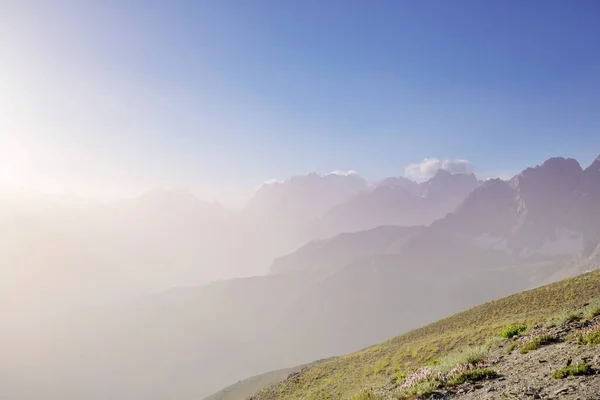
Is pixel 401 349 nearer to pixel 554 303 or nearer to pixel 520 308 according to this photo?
pixel 520 308

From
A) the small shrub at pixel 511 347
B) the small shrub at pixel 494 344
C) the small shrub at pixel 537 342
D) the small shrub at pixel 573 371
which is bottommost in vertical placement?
the small shrub at pixel 494 344

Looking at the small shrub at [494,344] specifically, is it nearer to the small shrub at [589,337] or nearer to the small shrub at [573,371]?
the small shrub at [589,337]

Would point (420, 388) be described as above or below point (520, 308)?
above

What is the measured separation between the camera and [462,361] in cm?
1352

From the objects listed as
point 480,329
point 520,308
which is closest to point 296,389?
point 480,329

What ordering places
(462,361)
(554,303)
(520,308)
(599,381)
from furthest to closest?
(520,308), (554,303), (462,361), (599,381)

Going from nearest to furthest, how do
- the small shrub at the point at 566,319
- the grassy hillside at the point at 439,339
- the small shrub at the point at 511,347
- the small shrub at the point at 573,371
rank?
the small shrub at the point at 573,371, the small shrub at the point at 511,347, the small shrub at the point at 566,319, the grassy hillside at the point at 439,339

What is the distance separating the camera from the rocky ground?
8352mm

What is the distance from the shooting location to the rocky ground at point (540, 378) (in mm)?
8352

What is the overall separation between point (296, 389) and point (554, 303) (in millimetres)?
26860

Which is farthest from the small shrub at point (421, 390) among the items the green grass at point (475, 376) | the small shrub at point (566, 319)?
the small shrub at point (566, 319)

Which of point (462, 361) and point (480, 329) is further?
point (480, 329)

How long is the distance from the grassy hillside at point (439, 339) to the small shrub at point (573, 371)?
55.8 feet

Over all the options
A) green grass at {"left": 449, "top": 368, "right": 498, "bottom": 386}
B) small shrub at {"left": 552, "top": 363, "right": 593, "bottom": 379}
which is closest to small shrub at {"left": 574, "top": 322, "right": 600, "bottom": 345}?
small shrub at {"left": 552, "top": 363, "right": 593, "bottom": 379}
